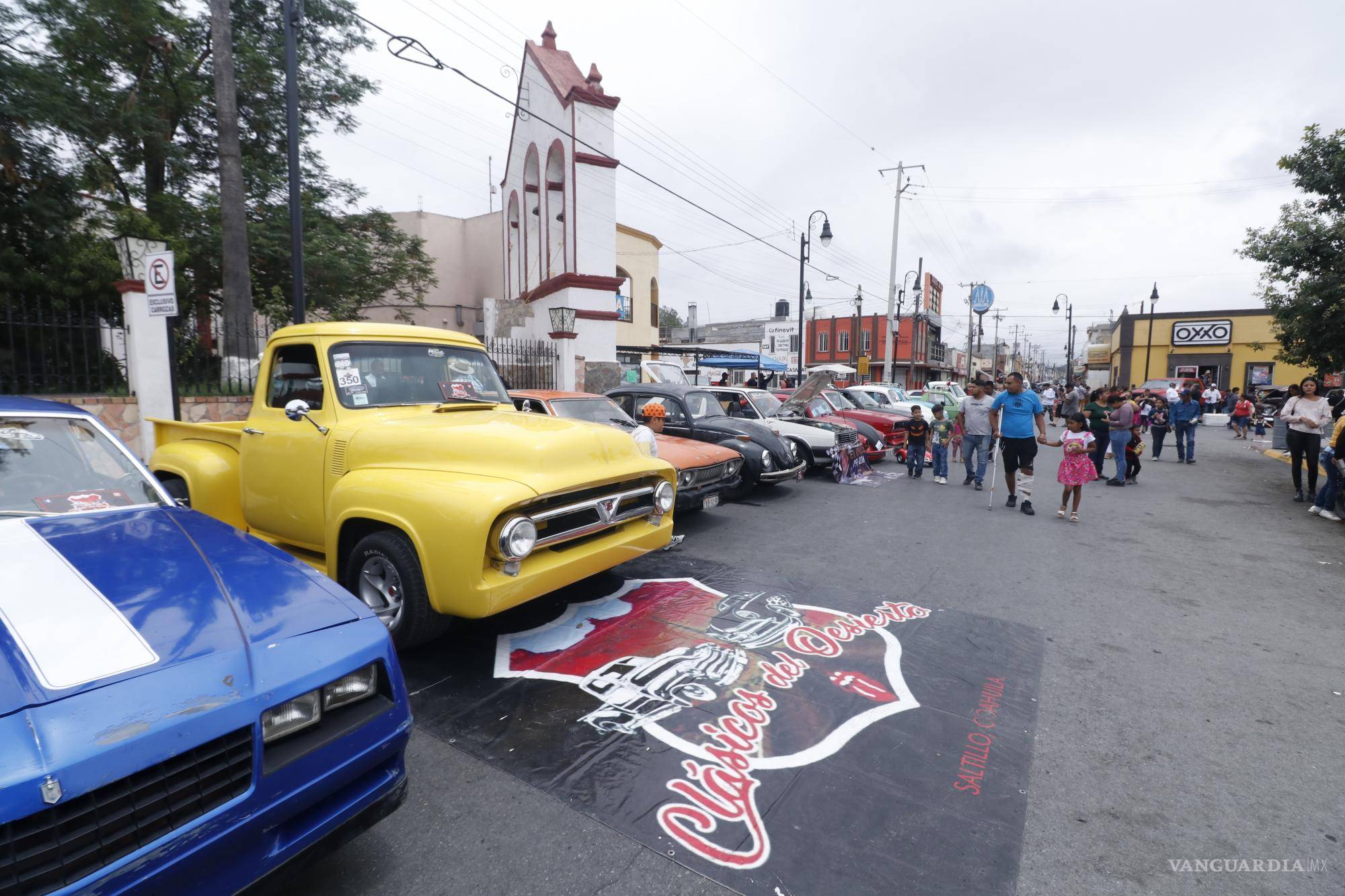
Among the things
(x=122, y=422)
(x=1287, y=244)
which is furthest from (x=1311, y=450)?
(x=122, y=422)

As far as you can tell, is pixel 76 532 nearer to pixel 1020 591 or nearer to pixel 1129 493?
pixel 1020 591

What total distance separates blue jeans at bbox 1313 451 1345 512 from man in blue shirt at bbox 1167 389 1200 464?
575 centimetres

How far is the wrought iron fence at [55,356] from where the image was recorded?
7.33 meters

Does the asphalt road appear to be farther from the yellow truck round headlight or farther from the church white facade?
the church white facade

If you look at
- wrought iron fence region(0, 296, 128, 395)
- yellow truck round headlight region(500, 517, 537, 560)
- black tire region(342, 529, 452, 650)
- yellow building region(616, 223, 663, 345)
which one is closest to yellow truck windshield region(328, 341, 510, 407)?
black tire region(342, 529, 452, 650)

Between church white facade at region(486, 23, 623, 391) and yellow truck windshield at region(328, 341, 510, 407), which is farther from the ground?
church white facade at region(486, 23, 623, 391)

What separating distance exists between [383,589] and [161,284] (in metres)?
5.51

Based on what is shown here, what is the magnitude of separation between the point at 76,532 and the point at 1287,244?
16226mm

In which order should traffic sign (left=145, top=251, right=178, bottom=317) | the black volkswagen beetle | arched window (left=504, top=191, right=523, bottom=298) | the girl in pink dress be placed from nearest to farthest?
traffic sign (left=145, top=251, right=178, bottom=317), the girl in pink dress, the black volkswagen beetle, arched window (left=504, top=191, right=523, bottom=298)

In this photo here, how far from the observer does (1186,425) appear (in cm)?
1395

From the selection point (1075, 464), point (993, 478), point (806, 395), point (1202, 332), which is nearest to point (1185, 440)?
point (806, 395)

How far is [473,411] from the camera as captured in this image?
4.51 metres

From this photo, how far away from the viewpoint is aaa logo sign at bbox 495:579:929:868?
8.79ft

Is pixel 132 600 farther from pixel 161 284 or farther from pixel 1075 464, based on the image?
pixel 1075 464
